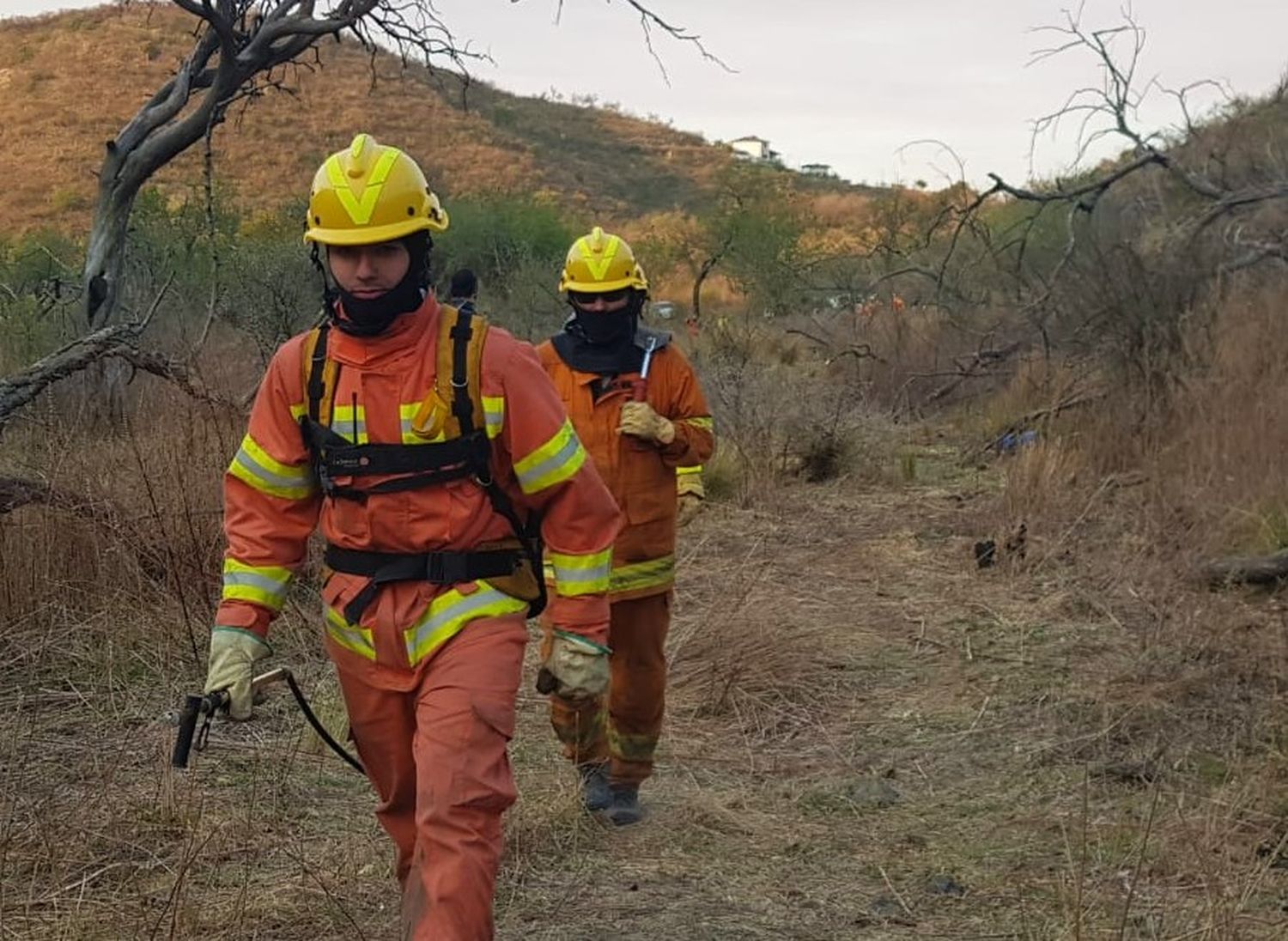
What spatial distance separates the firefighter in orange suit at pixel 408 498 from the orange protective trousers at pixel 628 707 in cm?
141

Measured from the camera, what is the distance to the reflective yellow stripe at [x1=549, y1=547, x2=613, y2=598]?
2.97 meters

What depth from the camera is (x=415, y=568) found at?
9.36ft

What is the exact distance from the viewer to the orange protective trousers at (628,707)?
441 cm

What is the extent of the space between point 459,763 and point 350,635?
1.45 ft

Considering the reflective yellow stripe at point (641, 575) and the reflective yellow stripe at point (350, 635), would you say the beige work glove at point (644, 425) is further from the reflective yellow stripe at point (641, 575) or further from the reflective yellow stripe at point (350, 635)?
the reflective yellow stripe at point (350, 635)

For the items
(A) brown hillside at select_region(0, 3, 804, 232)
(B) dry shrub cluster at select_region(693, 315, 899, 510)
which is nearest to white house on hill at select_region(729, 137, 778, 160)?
(A) brown hillside at select_region(0, 3, 804, 232)

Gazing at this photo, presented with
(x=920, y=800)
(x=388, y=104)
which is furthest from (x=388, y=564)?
(x=388, y=104)

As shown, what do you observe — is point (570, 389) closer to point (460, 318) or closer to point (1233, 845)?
point (460, 318)

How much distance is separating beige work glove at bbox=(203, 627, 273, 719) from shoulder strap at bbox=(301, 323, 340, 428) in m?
0.49

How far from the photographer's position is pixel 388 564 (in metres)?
2.86

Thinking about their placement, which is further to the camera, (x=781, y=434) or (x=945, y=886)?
(x=781, y=434)

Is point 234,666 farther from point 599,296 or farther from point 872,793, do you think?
point 872,793

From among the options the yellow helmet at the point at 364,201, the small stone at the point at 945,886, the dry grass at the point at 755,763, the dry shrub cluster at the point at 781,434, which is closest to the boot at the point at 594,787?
the dry grass at the point at 755,763

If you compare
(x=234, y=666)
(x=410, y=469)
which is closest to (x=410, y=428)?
(x=410, y=469)
